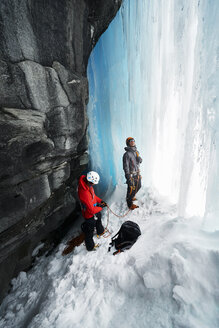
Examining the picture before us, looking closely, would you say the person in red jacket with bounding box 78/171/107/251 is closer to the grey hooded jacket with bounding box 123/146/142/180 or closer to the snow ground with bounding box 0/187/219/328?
the snow ground with bounding box 0/187/219/328

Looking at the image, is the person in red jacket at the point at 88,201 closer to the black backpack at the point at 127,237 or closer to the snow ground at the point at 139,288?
the snow ground at the point at 139,288

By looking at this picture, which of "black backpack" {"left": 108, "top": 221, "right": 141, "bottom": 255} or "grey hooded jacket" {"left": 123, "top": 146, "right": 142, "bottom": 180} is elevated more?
"grey hooded jacket" {"left": 123, "top": 146, "right": 142, "bottom": 180}

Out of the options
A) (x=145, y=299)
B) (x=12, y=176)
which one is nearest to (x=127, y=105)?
(x=12, y=176)

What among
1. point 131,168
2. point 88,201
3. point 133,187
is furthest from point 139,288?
point 131,168

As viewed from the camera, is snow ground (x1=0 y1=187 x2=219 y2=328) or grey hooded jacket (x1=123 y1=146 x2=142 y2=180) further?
grey hooded jacket (x1=123 y1=146 x2=142 y2=180)

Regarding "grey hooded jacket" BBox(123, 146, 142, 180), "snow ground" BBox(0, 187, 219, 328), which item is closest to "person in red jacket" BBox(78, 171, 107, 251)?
"snow ground" BBox(0, 187, 219, 328)

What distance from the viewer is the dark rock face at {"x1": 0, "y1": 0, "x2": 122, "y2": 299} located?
286 centimetres

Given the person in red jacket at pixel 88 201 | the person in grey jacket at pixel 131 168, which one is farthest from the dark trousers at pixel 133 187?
the person in red jacket at pixel 88 201

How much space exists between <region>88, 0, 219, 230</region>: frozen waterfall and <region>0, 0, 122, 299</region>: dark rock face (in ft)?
5.84

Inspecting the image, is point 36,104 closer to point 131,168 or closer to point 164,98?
point 131,168

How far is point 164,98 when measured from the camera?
18.6ft

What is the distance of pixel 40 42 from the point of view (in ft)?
10.8

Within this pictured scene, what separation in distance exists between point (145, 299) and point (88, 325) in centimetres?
87

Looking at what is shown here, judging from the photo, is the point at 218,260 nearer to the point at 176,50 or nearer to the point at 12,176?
the point at 12,176
